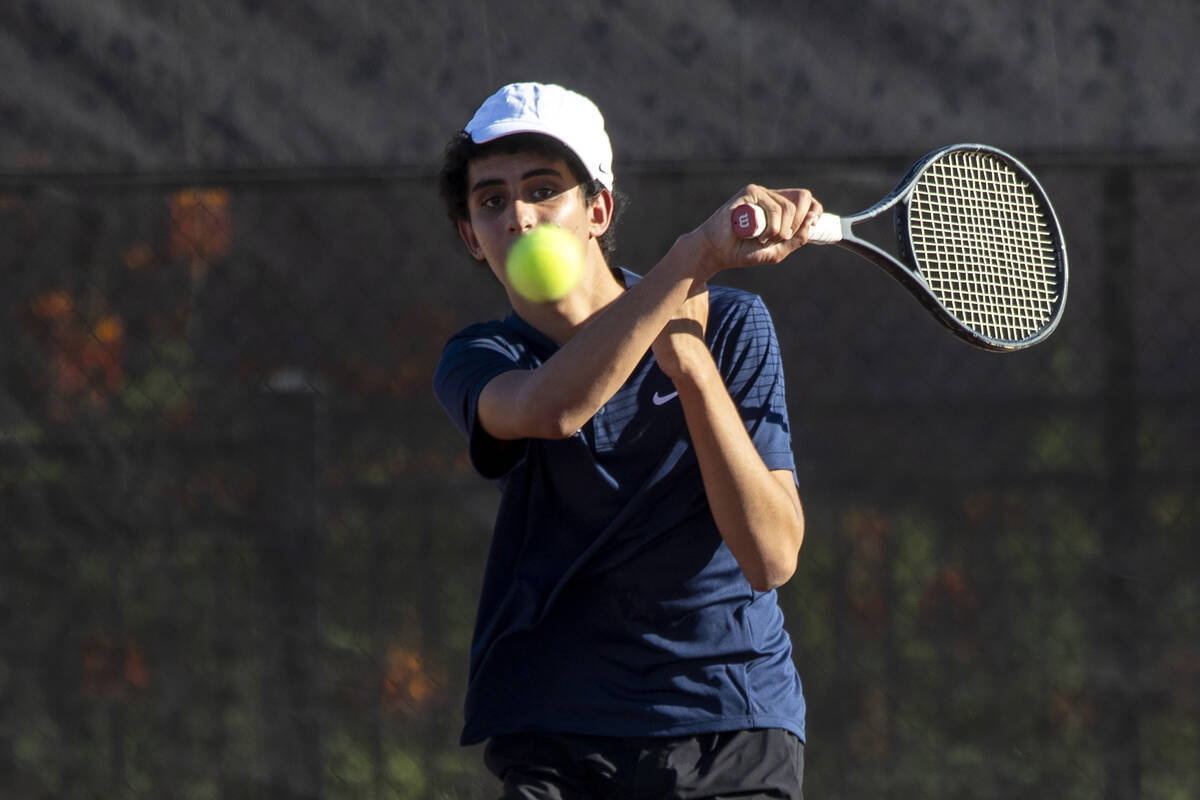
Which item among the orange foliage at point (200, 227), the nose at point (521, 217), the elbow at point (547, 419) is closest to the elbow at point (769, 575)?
the elbow at point (547, 419)

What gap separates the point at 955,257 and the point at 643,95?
1.13 m

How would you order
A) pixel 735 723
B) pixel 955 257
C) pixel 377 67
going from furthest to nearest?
pixel 377 67
pixel 955 257
pixel 735 723

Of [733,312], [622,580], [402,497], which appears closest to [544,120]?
[733,312]

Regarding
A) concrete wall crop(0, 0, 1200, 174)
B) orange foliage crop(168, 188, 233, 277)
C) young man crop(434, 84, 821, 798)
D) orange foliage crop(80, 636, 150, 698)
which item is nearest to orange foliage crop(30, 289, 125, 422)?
orange foliage crop(168, 188, 233, 277)

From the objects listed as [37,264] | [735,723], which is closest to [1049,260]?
[735,723]

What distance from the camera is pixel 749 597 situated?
191cm

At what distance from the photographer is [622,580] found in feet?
6.14

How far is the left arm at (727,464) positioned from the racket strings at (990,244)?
561mm

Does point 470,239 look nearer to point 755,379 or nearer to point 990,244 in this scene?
point 755,379

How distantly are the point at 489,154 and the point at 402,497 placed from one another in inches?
54.3

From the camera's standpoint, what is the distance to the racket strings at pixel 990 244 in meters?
2.25

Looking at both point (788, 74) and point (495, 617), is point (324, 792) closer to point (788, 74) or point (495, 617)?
point (495, 617)

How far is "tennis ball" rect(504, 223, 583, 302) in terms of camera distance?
5.98 feet

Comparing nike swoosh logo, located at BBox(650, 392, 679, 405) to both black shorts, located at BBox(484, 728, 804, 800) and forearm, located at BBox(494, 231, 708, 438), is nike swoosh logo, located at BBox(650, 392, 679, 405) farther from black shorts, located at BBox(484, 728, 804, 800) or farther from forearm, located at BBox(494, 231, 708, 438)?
black shorts, located at BBox(484, 728, 804, 800)
